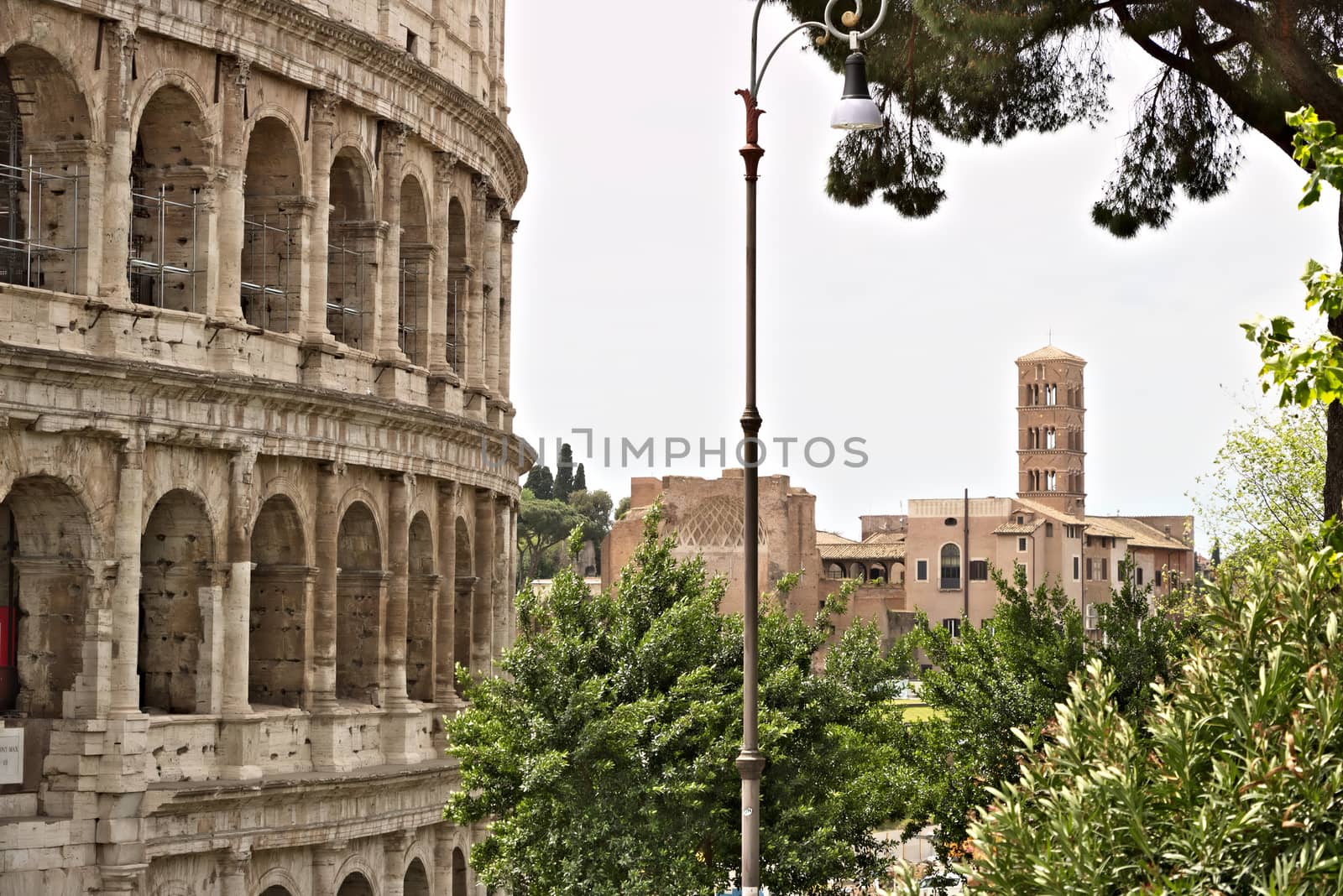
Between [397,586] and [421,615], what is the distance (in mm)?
1438

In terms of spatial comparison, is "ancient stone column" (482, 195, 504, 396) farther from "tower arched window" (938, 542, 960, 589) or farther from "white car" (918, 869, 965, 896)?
"tower arched window" (938, 542, 960, 589)

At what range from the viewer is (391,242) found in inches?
1117

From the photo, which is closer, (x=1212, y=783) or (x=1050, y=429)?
(x=1212, y=783)

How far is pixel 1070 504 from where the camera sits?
4577 inches

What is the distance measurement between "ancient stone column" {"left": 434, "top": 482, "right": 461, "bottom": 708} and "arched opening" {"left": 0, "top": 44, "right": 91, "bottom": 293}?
27.1 feet

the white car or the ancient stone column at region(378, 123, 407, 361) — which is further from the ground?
the ancient stone column at region(378, 123, 407, 361)

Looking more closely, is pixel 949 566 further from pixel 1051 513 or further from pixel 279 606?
pixel 279 606

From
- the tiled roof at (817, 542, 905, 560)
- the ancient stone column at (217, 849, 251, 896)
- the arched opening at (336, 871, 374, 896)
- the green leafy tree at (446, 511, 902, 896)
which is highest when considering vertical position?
the tiled roof at (817, 542, 905, 560)

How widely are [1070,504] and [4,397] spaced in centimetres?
9938

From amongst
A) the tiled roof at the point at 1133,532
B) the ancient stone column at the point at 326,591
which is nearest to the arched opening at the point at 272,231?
the ancient stone column at the point at 326,591

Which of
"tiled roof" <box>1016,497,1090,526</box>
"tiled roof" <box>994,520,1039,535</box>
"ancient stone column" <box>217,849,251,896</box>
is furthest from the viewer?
"tiled roof" <box>1016,497,1090,526</box>

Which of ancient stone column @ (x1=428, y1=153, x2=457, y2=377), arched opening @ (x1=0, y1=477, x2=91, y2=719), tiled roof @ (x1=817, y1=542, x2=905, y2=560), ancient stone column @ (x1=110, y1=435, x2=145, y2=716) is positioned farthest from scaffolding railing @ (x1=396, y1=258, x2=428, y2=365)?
tiled roof @ (x1=817, y1=542, x2=905, y2=560)

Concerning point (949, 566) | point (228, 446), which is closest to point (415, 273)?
point (228, 446)

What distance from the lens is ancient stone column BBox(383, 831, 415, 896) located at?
90.8 ft
